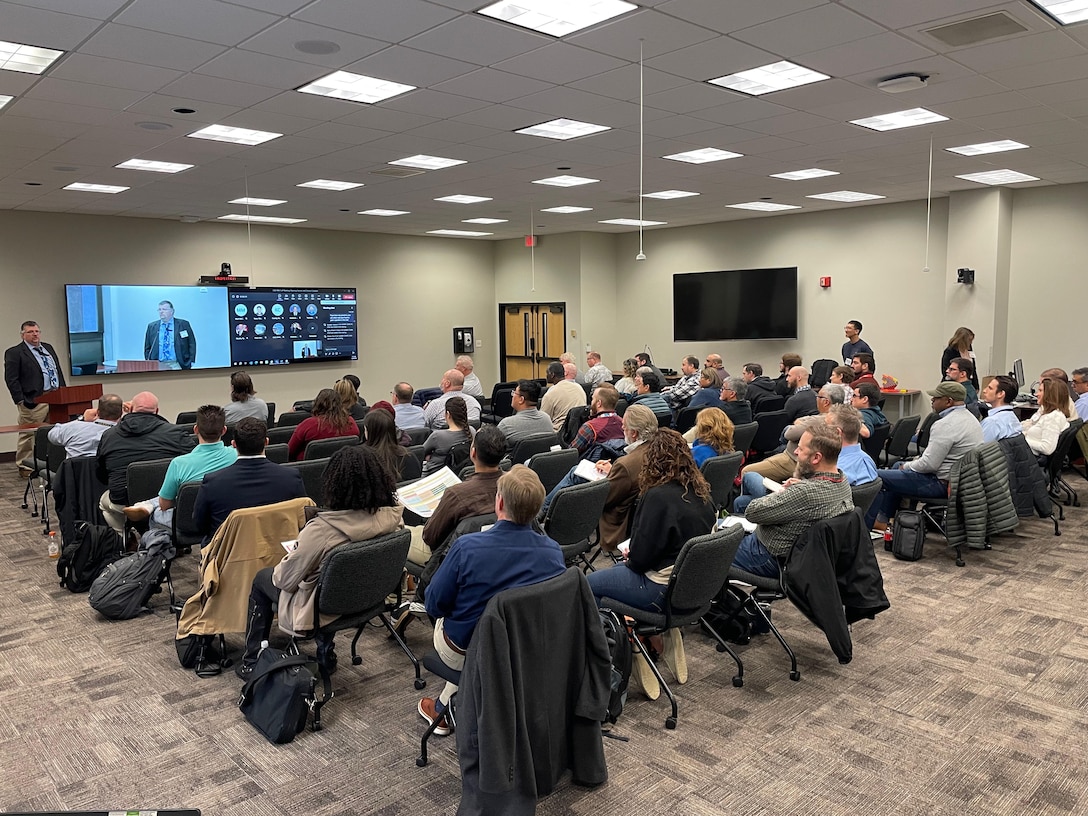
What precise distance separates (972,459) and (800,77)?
2.94m

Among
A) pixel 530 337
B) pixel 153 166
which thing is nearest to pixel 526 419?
pixel 153 166

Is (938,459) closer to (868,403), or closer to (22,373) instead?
(868,403)

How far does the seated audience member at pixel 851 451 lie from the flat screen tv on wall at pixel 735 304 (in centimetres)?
823

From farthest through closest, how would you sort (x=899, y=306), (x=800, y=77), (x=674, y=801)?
(x=899, y=306) → (x=800, y=77) → (x=674, y=801)

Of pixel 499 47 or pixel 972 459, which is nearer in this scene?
pixel 499 47

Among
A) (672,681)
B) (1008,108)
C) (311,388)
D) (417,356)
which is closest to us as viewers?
(672,681)

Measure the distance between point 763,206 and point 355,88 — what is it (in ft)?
26.0

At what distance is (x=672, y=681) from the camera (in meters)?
4.02

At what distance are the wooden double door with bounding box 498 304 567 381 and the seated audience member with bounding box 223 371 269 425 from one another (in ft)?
28.1

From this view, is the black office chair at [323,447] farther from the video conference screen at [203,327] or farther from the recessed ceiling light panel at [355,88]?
the video conference screen at [203,327]

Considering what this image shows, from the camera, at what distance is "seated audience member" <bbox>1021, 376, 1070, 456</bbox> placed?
6.73m

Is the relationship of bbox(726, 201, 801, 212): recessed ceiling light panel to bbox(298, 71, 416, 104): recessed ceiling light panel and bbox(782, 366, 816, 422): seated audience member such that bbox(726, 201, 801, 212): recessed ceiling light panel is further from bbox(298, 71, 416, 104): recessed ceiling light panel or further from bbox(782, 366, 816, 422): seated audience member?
bbox(298, 71, 416, 104): recessed ceiling light panel

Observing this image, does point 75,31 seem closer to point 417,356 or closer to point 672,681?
point 672,681

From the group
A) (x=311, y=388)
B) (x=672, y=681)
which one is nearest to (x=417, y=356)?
(x=311, y=388)
